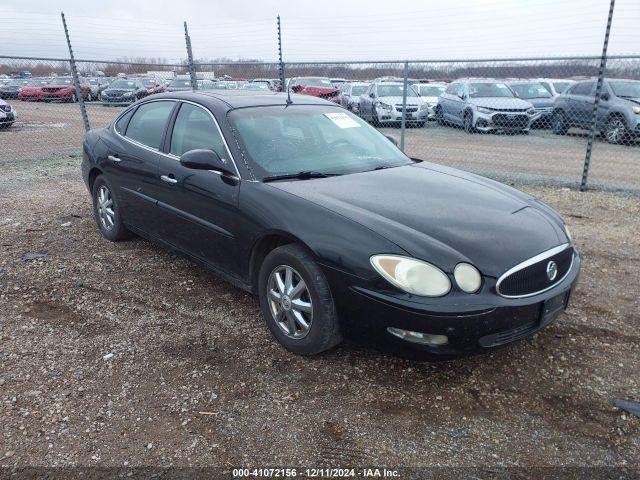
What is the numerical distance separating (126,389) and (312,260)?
1304 mm

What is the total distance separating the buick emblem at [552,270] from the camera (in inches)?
115

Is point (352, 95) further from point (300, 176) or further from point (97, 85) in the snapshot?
point (97, 85)

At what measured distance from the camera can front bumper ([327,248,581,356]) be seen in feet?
8.45

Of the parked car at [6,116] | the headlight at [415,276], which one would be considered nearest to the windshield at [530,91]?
the headlight at [415,276]

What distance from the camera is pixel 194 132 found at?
399 centimetres

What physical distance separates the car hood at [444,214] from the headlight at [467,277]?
1.4 inches

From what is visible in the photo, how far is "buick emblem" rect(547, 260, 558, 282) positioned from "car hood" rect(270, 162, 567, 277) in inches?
4.1

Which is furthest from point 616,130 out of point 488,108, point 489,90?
point 489,90

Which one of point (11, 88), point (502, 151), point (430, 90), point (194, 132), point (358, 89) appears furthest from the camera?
point (11, 88)

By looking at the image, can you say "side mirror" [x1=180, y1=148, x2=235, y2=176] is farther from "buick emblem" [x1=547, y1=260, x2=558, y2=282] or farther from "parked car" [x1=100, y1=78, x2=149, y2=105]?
"parked car" [x1=100, y1=78, x2=149, y2=105]

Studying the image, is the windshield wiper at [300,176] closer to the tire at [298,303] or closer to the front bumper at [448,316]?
the tire at [298,303]

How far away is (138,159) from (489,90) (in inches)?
→ 464

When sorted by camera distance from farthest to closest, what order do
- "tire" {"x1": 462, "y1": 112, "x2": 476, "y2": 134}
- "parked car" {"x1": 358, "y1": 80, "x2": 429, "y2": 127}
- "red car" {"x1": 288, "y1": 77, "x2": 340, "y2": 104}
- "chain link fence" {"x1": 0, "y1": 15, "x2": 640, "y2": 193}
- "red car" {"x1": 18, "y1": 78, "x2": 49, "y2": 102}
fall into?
1. "red car" {"x1": 18, "y1": 78, "x2": 49, "y2": 102}
2. "red car" {"x1": 288, "y1": 77, "x2": 340, "y2": 104}
3. "parked car" {"x1": 358, "y1": 80, "x2": 429, "y2": 127}
4. "tire" {"x1": 462, "y1": 112, "x2": 476, "y2": 134}
5. "chain link fence" {"x1": 0, "y1": 15, "x2": 640, "y2": 193}

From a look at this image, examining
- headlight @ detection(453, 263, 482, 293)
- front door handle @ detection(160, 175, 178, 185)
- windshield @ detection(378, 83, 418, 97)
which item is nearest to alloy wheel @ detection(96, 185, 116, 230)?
front door handle @ detection(160, 175, 178, 185)
